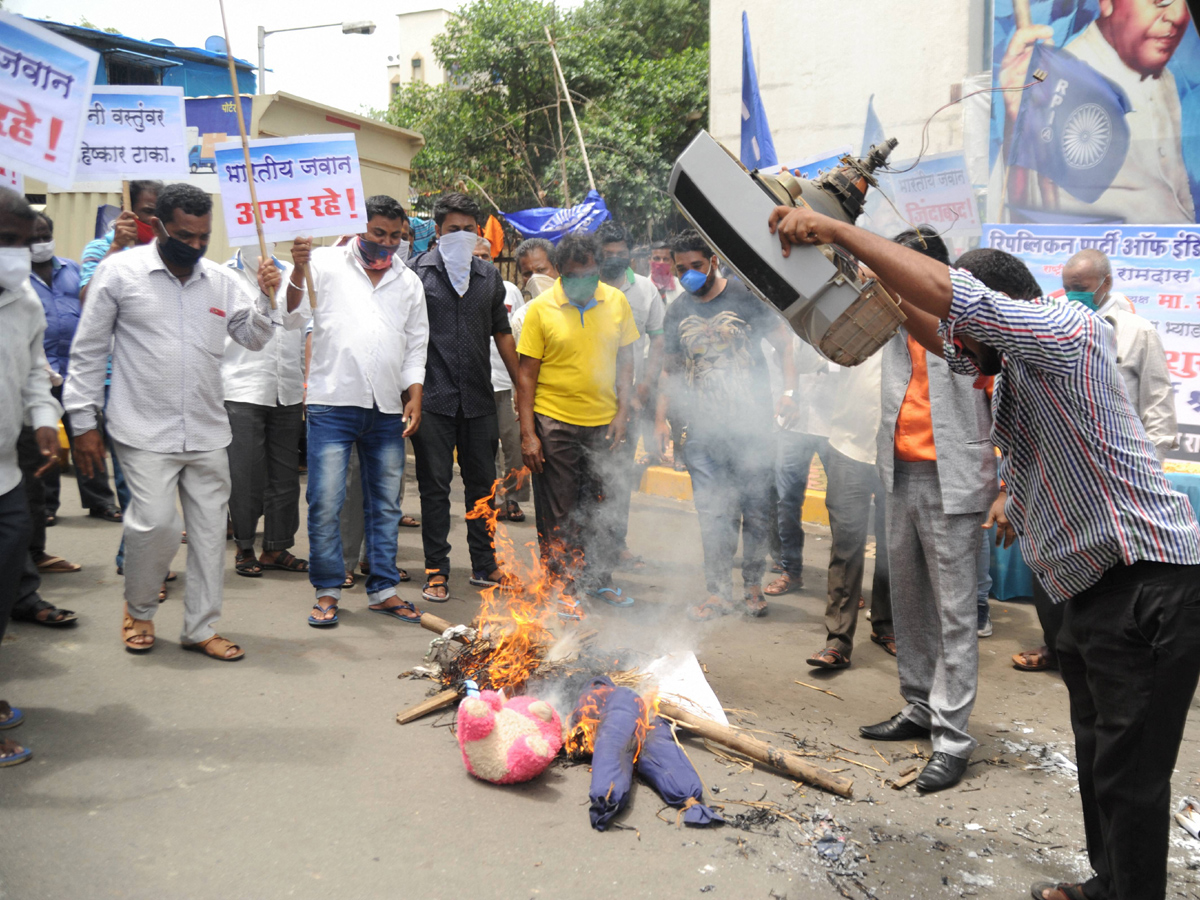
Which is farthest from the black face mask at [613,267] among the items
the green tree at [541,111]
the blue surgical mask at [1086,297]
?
the green tree at [541,111]

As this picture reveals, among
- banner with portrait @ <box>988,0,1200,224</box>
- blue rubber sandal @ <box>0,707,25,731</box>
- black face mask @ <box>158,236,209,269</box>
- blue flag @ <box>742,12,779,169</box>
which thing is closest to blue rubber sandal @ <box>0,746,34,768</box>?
blue rubber sandal @ <box>0,707,25,731</box>

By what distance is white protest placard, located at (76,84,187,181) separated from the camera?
229 inches

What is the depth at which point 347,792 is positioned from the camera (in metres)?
3.45

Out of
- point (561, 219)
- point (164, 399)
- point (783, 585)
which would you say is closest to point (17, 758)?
point (164, 399)

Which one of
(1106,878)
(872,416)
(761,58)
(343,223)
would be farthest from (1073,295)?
(761,58)

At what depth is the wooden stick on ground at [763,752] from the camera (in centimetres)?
361

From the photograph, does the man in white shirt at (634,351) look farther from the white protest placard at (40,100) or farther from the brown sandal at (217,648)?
the white protest placard at (40,100)

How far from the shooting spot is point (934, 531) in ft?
13.1

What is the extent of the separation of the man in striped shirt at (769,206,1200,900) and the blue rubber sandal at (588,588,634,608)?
11.3 feet

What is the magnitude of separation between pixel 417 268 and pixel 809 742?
3.82 metres

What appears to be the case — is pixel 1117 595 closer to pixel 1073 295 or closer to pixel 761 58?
pixel 1073 295

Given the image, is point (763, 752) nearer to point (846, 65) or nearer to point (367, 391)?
point (367, 391)

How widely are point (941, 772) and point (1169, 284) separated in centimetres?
516

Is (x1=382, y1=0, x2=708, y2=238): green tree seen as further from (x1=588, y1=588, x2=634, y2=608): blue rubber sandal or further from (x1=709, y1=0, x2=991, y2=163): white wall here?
(x1=588, y1=588, x2=634, y2=608): blue rubber sandal
